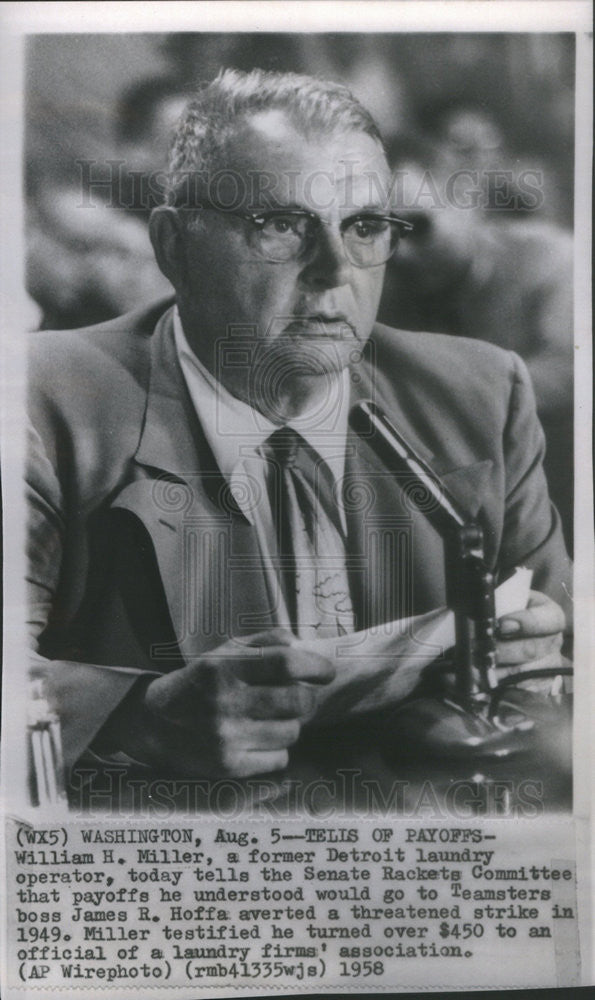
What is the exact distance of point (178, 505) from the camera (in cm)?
79

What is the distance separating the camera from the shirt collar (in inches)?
31.2

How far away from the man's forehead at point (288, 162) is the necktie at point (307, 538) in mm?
238

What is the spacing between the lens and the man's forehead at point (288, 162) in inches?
30.6

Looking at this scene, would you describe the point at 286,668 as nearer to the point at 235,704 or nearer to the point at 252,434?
the point at 235,704

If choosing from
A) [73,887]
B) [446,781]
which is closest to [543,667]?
[446,781]

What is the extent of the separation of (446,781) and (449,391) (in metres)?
0.40

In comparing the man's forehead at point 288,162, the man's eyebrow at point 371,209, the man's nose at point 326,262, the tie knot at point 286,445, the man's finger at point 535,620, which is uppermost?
the man's forehead at point 288,162

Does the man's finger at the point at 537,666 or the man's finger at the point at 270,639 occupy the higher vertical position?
the man's finger at the point at 270,639

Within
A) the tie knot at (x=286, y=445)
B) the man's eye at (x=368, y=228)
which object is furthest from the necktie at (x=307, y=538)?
the man's eye at (x=368, y=228)

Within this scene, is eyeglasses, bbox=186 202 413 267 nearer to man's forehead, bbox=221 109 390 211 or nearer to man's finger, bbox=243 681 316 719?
man's forehead, bbox=221 109 390 211

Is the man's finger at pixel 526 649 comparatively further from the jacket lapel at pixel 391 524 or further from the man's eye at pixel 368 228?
the man's eye at pixel 368 228

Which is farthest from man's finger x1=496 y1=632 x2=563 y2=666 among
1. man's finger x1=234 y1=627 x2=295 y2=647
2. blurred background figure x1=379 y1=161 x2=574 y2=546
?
man's finger x1=234 y1=627 x2=295 y2=647

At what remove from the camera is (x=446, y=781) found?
2.58 feet

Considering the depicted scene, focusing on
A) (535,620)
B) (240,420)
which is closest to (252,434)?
(240,420)
